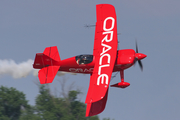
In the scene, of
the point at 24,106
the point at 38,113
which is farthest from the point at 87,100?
the point at 24,106

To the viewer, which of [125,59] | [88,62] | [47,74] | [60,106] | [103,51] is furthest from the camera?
[60,106]

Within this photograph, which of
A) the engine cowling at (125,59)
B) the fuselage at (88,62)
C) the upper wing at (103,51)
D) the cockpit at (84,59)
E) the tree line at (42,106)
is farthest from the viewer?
the tree line at (42,106)

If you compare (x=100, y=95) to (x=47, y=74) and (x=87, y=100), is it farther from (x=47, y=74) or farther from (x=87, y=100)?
(x=47, y=74)

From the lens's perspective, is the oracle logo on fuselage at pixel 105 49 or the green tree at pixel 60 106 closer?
the oracle logo on fuselage at pixel 105 49

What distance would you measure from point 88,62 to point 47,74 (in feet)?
10.1

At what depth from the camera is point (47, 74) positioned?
971 inches

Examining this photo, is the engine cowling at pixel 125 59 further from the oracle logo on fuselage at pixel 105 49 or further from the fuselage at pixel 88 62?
the oracle logo on fuselage at pixel 105 49

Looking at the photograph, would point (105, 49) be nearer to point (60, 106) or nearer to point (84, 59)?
point (84, 59)

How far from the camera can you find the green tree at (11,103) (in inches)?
1921

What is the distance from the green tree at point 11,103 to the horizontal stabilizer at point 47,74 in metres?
24.6

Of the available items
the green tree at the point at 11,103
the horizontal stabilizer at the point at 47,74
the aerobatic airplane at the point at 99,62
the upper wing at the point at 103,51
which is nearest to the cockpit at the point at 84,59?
the aerobatic airplane at the point at 99,62

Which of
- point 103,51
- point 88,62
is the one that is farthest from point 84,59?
point 103,51

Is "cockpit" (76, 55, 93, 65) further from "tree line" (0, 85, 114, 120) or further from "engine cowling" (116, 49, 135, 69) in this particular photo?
"tree line" (0, 85, 114, 120)

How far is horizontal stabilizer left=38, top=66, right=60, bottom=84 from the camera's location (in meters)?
24.3
